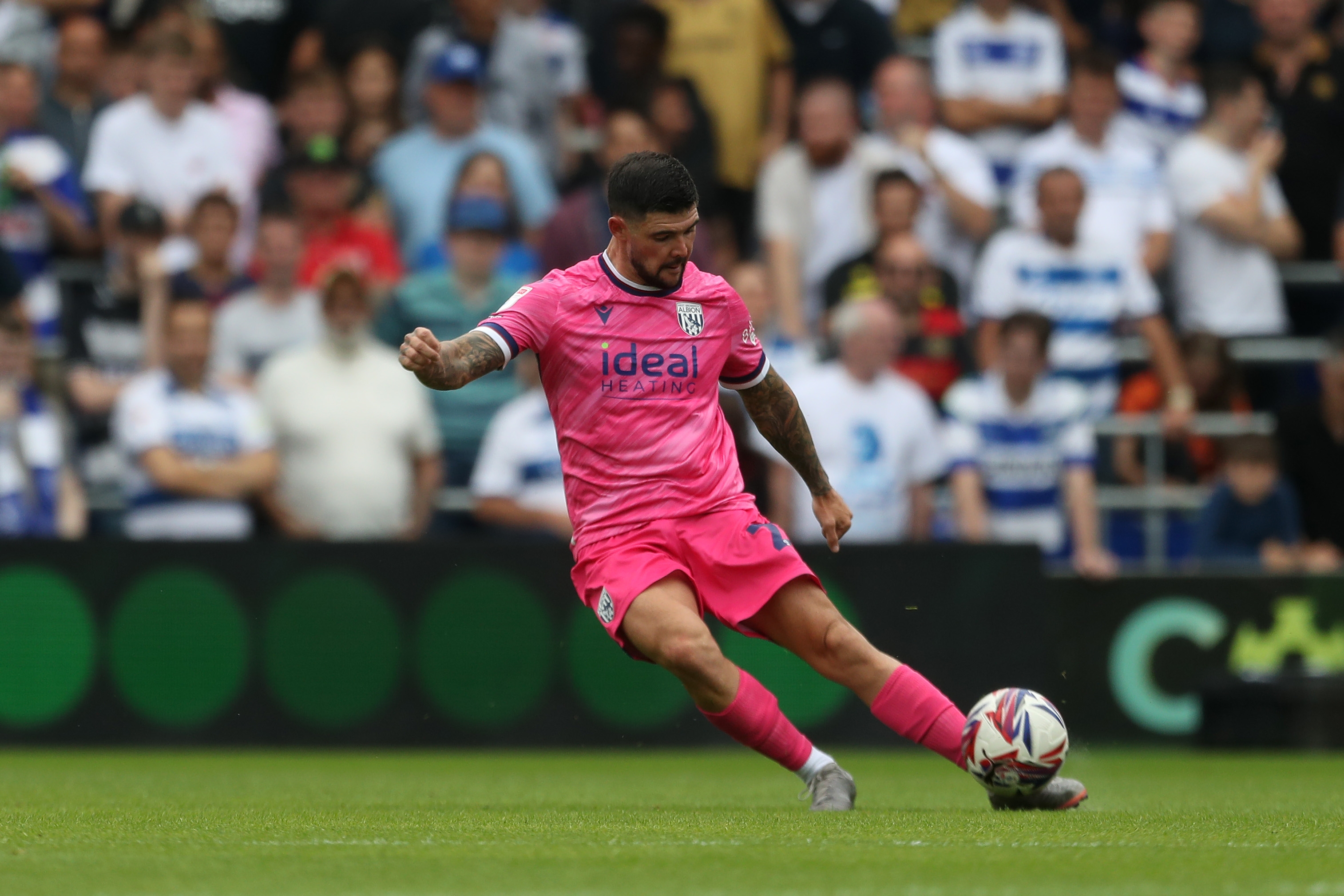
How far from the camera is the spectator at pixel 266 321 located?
488 inches

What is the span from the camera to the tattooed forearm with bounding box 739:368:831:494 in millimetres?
7062

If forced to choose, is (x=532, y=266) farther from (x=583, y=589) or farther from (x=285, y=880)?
(x=285, y=880)

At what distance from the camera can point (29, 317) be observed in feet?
41.7

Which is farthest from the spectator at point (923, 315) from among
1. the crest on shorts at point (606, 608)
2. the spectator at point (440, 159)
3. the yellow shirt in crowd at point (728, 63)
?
the crest on shorts at point (606, 608)

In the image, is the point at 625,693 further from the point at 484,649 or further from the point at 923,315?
the point at 923,315

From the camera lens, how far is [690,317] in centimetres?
675

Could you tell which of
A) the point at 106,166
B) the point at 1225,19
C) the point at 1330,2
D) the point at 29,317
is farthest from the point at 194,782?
the point at 1330,2

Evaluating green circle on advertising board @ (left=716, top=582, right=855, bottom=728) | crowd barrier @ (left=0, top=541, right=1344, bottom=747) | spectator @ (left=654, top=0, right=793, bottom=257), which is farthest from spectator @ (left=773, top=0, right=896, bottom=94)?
green circle on advertising board @ (left=716, top=582, right=855, bottom=728)

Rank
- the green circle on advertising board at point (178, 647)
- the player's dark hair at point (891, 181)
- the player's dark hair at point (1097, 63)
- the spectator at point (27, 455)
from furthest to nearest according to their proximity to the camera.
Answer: the player's dark hair at point (1097, 63), the player's dark hair at point (891, 181), the spectator at point (27, 455), the green circle on advertising board at point (178, 647)

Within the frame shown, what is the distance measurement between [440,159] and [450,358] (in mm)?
7620

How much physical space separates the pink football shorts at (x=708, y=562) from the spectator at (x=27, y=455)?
223 inches

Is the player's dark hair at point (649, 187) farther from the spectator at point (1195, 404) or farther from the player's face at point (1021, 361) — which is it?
the spectator at point (1195, 404)

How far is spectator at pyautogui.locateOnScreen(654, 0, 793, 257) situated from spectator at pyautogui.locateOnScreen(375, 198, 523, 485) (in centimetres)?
227

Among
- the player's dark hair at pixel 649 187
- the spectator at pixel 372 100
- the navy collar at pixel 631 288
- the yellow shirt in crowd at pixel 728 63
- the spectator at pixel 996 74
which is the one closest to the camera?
the player's dark hair at pixel 649 187
